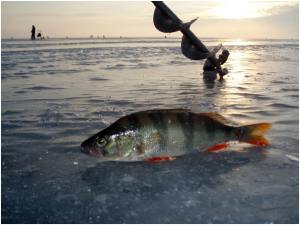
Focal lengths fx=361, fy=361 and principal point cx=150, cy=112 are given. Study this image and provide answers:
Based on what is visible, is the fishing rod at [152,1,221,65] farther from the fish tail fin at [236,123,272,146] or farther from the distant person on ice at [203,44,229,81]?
the fish tail fin at [236,123,272,146]

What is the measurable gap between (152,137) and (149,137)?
0.03 m

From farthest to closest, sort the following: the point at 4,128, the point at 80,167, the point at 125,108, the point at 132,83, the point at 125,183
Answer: the point at 132,83 → the point at 125,108 → the point at 4,128 → the point at 80,167 → the point at 125,183

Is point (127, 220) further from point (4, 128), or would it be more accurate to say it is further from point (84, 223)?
point (4, 128)

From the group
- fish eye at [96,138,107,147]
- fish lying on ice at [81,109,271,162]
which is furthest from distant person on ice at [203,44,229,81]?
fish eye at [96,138,107,147]

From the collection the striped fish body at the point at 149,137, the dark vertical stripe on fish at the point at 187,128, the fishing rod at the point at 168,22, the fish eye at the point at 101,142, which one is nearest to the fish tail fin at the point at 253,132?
the striped fish body at the point at 149,137

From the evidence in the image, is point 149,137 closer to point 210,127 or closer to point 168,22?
point 210,127

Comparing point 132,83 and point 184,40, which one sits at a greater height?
point 184,40

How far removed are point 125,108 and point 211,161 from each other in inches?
128

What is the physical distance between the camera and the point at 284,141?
5.41 m

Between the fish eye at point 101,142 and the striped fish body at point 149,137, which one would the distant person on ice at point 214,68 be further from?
the fish eye at point 101,142

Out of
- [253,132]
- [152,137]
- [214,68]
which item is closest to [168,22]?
[214,68]

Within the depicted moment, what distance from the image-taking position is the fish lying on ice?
419 cm

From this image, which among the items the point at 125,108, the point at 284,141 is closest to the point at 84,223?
the point at 284,141

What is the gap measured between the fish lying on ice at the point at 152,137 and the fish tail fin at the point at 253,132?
0.40m
